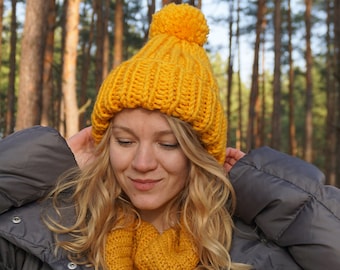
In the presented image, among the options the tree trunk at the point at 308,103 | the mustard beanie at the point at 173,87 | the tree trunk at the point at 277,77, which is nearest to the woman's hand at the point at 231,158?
the mustard beanie at the point at 173,87

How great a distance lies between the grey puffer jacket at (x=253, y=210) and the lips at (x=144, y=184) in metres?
0.37

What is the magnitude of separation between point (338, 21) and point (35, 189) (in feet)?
31.1

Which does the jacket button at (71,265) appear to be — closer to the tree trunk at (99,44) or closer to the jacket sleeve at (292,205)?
the jacket sleeve at (292,205)

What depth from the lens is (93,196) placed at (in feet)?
7.65

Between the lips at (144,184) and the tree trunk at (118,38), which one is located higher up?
the tree trunk at (118,38)

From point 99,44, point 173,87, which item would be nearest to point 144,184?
point 173,87

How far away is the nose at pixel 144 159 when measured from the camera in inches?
81.0

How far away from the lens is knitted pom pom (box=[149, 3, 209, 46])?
2451 millimetres

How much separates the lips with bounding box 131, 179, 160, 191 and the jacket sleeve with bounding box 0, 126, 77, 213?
0.42 m

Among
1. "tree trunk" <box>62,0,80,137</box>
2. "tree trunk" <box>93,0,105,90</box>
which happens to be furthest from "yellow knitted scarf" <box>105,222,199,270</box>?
"tree trunk" <box>93,0,105,90</box>

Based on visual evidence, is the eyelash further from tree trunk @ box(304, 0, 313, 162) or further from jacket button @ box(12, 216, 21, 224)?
tree trunk @ box(304, 0, 313, 162)

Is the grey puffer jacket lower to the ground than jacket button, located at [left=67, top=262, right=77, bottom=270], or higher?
higher

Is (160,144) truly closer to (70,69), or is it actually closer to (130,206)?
(130,206)

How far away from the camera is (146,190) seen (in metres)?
2.14
